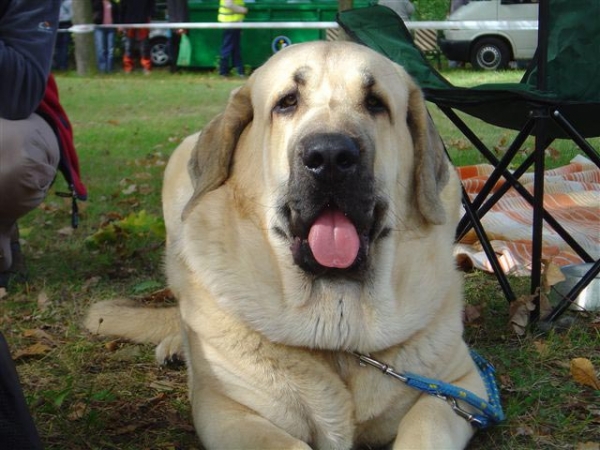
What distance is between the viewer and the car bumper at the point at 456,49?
16141 millimetres

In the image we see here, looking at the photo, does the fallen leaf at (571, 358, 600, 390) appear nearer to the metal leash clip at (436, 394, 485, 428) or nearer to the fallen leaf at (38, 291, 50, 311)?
the metal leash clip at (436, 394, 485, 428)

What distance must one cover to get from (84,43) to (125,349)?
12.9 m

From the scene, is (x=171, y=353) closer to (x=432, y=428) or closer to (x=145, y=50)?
(x=432, y=428)

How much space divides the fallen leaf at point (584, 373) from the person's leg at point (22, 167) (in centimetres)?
248

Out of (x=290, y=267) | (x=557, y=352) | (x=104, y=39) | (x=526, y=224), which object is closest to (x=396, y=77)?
(x=290, y=267)

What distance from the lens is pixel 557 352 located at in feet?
10.4

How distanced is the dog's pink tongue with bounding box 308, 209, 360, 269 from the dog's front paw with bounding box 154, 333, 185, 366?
98cm

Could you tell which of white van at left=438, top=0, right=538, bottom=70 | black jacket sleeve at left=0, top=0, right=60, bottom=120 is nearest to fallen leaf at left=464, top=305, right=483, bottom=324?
black jacket sleeve at left=0, top=0, right=60, bottom=120

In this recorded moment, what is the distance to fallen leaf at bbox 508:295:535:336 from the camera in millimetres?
3338

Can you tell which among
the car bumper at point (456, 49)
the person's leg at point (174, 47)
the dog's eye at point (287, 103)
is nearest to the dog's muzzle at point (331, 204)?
the dog's eye at point (287, 103)

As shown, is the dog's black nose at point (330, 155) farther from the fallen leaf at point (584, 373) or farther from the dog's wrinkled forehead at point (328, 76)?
the fallen leaf at point (584, 373)

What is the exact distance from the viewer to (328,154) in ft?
7.45

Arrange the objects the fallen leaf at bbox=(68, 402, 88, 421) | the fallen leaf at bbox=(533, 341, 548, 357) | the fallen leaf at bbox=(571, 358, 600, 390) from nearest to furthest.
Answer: the fallen leaf at bbox=(68, 402, 88, 421), the fallen leaf at bbox=(571, 358, 600, 390), the fallen leaf at bbox=(533, 341, 548, 357)

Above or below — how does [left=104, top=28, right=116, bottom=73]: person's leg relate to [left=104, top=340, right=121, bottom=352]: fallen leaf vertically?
below
